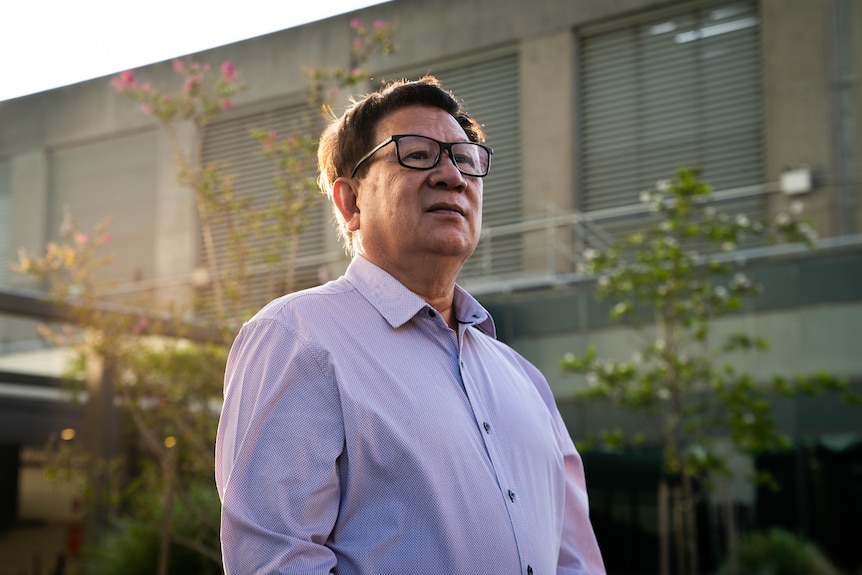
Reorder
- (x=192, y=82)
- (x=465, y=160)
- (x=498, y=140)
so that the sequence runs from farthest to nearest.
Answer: (x=498, y=140) < (x=192, y=82) < (x=465, y=160)

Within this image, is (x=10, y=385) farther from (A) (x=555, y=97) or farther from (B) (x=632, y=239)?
(A) (x=555, y=97)

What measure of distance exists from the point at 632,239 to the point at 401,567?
8.36 m

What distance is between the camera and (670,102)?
1296 cm

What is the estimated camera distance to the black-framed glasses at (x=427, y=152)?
2.46 m

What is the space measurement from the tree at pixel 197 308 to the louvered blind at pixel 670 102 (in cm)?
565

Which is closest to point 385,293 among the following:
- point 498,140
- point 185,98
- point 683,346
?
point 185,98

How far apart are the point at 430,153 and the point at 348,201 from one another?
0.27 metres

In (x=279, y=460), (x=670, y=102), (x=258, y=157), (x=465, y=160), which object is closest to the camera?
(x=279, y=460)

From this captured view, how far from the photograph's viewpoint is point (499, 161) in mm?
13898

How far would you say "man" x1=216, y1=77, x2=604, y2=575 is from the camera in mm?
2020

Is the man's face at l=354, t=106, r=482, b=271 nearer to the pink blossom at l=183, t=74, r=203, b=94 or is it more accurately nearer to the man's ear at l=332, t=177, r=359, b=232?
the man's ear at l=332, t=177, r=359, b=232

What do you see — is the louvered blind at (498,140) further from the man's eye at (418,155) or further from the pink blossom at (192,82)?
the man's eye at (418,155)

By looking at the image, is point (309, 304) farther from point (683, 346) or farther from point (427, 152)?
point (683, 346)

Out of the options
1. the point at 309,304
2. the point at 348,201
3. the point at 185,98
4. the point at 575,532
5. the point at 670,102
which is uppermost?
the point at 670,102
